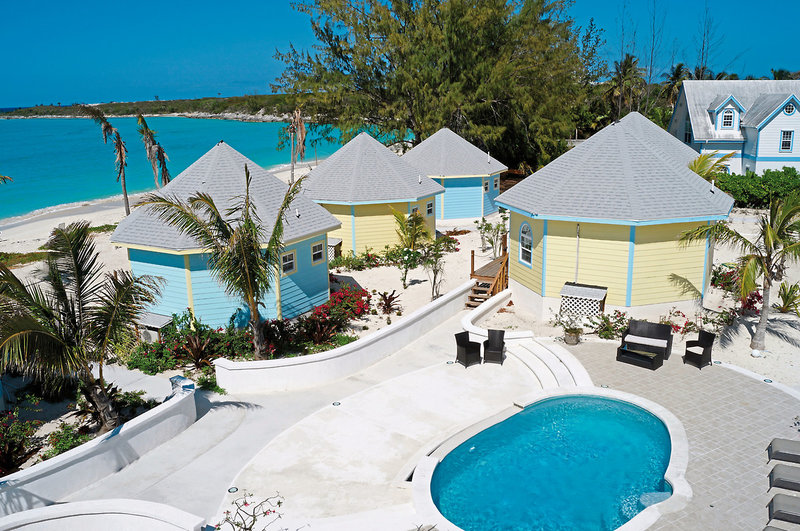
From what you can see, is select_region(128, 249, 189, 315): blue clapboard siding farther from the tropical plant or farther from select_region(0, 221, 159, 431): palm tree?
the tropical plant

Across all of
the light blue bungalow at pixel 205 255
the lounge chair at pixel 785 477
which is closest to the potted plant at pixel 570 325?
the lounge chair at pixel 785 477

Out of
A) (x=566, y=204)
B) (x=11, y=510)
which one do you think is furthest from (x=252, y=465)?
(x=566, y=204)

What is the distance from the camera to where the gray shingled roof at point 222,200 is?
17567 mm

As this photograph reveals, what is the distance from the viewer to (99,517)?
946 centimetres

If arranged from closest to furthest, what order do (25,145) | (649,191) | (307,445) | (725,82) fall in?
(307,445)
(649,191)
(725,82)
(25,145)

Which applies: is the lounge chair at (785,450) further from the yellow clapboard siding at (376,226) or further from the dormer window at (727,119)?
the dormer window at (727,119)

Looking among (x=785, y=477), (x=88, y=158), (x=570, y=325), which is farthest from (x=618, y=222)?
(x=88, y=158)

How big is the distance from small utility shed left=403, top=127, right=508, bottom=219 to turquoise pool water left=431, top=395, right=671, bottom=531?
75.1 ft

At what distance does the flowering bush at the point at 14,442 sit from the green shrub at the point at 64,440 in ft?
1.23

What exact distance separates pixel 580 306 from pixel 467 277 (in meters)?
7.24

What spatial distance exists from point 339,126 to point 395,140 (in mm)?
4923

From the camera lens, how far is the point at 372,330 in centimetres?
1883

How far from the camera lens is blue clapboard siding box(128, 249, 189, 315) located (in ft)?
56.7

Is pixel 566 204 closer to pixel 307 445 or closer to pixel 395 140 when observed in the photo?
pixel 307 445
